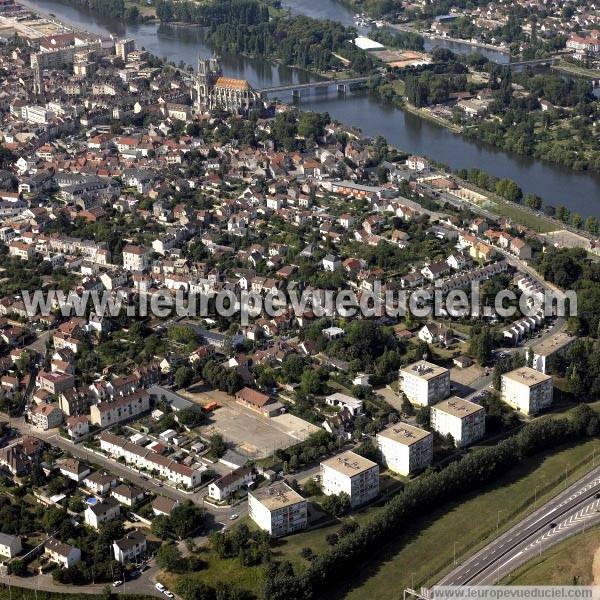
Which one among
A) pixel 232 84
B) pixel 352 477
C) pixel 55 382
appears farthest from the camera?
pixel 232 84

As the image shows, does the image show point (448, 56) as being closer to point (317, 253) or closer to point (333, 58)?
point (333, 58)

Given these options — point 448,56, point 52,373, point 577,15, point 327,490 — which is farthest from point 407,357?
point 577,15

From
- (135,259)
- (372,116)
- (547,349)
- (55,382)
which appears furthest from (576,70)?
(55,382)

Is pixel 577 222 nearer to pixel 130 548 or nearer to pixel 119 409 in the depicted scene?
pixel 119 409

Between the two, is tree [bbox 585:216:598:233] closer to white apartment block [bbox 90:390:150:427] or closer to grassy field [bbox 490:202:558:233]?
grassy field [bbox 490:202:558:233]

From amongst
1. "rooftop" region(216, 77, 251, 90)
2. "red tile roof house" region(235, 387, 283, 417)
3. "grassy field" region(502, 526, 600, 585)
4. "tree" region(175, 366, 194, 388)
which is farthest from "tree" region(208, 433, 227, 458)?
"rooftop" region(216, 77, 251, 90)

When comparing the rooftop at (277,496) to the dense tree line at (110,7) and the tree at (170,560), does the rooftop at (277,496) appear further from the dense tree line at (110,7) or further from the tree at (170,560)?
the dense tree line at (110,7)
